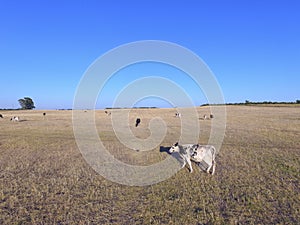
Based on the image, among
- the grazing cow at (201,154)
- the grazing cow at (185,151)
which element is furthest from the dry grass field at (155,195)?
the grazing cow at (201,154)

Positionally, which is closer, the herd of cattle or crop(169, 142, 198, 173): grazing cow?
the herd of cattle

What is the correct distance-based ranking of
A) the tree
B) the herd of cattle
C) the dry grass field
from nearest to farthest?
the dry grass field → the herd of cattle → the tree

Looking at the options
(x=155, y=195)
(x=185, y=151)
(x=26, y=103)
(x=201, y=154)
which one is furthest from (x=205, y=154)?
(x=26, y=103)

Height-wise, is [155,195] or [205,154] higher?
[205,154]

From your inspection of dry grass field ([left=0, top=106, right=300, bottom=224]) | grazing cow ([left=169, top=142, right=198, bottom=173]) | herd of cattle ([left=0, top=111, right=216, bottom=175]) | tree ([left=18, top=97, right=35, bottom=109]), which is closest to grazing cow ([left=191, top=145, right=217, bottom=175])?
herd of cattle ([left=0, top=111, right=216, bottom=175])

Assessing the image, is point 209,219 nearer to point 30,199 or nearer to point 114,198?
point 114,198

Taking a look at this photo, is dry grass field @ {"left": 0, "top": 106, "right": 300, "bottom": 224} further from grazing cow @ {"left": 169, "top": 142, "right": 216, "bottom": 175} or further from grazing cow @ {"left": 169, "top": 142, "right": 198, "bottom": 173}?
grazing cow @ {"left": 169, "top": 142, "right": 216, "bottom": 175}

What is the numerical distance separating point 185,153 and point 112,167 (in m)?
3.77

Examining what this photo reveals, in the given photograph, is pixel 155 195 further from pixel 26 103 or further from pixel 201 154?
pixel 26 103

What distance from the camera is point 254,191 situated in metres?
8.96

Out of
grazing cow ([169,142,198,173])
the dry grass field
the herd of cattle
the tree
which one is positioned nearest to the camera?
the dry grass field

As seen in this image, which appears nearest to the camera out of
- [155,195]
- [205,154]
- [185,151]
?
[155,195]

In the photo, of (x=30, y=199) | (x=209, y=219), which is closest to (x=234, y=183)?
(x=209, y=219)

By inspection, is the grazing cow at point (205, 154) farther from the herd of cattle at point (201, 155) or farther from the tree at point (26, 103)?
the tree at point (26, 103)
